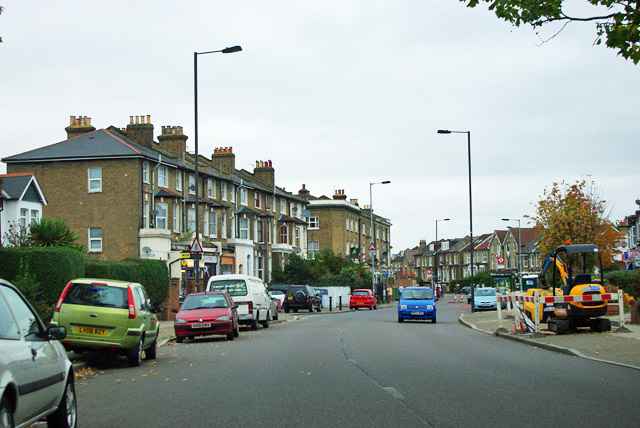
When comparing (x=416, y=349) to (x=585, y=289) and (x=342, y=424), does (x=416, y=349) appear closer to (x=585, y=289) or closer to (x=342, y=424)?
(x=585, y=289)

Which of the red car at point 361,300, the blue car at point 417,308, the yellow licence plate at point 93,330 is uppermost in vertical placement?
the yellow licence plate at point 93,330

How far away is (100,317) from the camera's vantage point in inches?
595

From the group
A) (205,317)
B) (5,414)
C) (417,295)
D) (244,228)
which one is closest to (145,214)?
(244,228)

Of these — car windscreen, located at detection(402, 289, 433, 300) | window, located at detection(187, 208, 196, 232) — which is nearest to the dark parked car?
window, located at detection(187, 208, 196, 232)

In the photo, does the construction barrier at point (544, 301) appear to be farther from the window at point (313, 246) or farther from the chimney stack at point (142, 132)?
the window at point (313, 246)

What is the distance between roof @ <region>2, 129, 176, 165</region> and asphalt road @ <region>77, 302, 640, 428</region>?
95.7 feet

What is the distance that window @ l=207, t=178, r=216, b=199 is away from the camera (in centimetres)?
5550

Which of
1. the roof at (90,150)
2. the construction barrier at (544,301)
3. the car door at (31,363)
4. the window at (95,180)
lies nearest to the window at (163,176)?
the roof at (90,150)

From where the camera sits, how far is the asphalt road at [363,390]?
8.79m

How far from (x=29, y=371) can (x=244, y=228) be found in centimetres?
5538

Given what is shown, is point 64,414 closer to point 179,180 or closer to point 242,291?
point 242,291

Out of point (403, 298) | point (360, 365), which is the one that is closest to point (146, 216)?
point (403, 298)

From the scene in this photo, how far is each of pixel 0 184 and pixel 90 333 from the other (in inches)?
891

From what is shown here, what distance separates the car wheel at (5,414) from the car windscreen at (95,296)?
9310 millimetres
